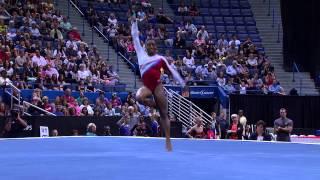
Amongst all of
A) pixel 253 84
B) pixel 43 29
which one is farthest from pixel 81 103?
pixel 253 84

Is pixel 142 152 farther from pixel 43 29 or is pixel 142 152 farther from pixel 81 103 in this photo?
pixel 43 29

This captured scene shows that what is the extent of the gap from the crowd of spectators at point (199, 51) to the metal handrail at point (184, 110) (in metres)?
1.04

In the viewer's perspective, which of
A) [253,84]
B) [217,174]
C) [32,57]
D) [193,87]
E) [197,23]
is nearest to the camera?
[217,174]

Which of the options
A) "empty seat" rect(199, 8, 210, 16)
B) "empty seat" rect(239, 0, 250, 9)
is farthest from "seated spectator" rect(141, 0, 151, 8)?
"empty seat" rect(239, 0, 250, 9)

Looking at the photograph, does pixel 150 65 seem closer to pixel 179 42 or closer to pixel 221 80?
pixel 221 80

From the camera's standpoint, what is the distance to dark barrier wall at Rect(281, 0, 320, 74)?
2533 centimetres

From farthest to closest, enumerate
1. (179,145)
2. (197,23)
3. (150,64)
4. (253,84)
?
(197,23) < (253,84) < (179,145) < (150,64)

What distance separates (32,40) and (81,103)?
133 inches

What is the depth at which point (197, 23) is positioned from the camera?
24875mm

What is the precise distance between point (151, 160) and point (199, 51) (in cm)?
1407

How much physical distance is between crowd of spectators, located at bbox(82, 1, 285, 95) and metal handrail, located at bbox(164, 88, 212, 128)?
104 centimetres

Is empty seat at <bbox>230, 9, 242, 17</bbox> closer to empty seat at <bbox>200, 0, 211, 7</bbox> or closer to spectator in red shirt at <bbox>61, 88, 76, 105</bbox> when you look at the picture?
empty seat at <bbox>200, 0, 211, 7</bbox>

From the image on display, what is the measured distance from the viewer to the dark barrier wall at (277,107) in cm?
1936

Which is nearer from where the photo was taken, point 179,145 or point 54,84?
point 179,145
